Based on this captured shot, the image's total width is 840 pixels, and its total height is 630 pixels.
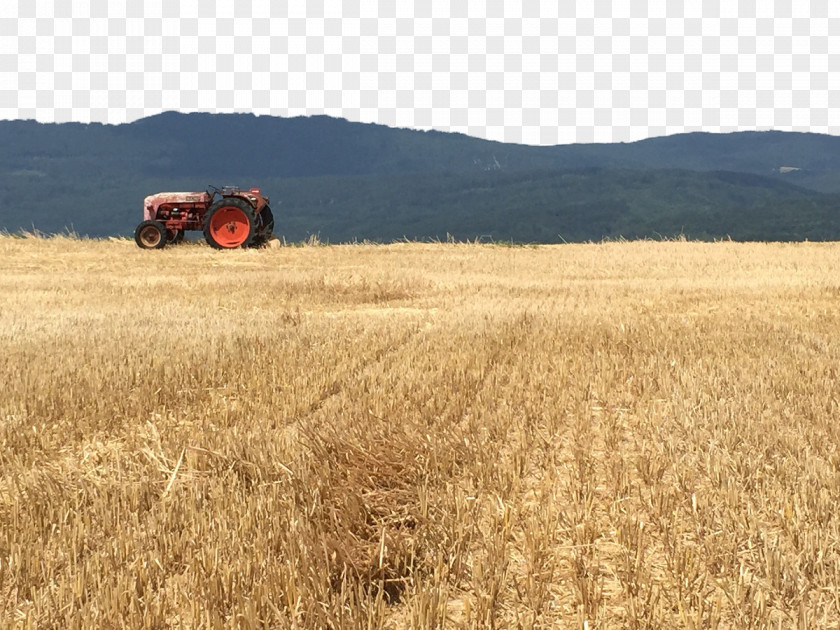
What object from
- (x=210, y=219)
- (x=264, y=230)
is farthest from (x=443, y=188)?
(x=210, y=219)

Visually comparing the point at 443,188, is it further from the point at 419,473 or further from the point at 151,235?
the point at 419,473

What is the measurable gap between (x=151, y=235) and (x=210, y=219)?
1.93 m

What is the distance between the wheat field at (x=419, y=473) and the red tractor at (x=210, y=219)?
11481mm

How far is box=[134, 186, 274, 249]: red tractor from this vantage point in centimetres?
2072

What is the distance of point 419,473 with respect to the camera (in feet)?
12.9

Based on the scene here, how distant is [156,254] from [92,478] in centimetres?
1658

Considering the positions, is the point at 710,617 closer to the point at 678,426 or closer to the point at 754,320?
the point at 678,426

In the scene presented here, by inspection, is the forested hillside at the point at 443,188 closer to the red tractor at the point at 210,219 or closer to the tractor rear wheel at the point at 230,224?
the red tractor at the point at 210,219

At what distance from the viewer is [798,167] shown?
188 metres

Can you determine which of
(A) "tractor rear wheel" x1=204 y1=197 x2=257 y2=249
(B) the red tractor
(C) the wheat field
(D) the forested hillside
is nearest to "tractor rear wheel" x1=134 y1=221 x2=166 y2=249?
(B) the red tractor

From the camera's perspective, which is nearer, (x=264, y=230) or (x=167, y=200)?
(x=167, y=200)

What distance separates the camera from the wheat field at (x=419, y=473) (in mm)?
2738

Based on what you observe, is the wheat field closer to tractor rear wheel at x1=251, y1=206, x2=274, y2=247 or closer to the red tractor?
the red tractor

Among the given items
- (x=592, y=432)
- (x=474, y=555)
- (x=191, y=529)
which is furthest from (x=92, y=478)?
(x=592, y=432)
